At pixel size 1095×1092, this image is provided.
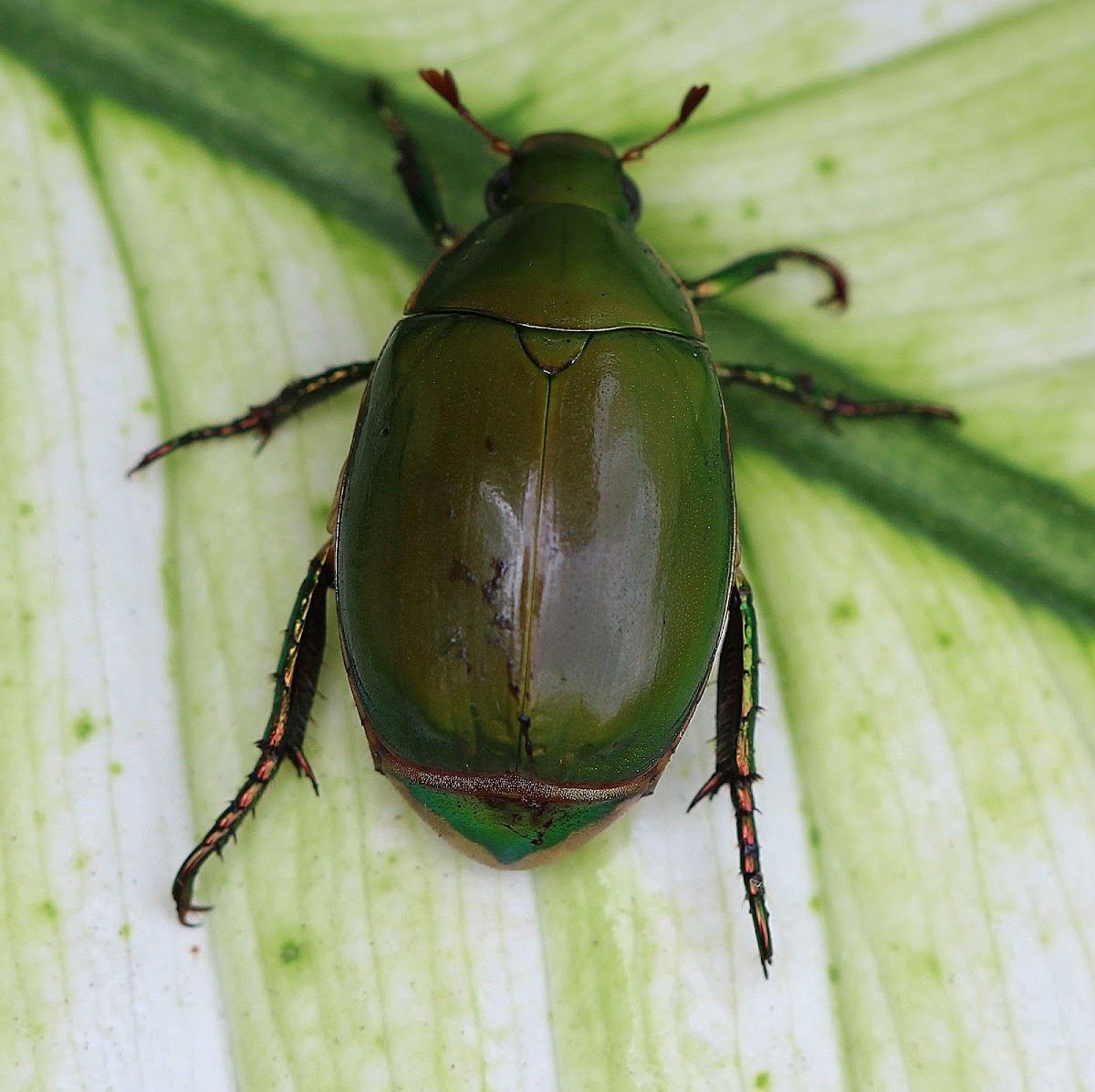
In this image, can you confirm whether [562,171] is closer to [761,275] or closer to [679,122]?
[679,122]

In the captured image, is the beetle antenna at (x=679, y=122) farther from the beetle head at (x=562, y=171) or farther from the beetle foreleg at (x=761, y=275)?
the beetle foreleg at (x=761, y=275)

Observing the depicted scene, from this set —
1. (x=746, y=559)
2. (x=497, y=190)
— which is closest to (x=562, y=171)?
(x=497, y=190)

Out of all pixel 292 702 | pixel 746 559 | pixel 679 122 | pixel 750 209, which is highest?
pixel 679 122

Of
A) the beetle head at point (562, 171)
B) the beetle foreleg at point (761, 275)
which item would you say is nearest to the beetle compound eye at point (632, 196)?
the beetle head at point (562, 171)

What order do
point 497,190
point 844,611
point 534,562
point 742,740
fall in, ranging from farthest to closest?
point 497,190, point 844,611, point 742,740, point 534,562

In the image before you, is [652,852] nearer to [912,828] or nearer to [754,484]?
[912,828]

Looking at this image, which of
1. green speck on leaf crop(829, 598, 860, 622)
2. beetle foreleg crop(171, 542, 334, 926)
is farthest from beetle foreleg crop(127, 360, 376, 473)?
green speck on leaf crop(829, 598, 860, 622)
